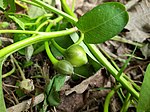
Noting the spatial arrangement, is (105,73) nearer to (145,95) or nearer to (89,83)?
(89,83)

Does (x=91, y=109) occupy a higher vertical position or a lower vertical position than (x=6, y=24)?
lower

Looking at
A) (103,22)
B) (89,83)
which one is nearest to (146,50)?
(89,83)

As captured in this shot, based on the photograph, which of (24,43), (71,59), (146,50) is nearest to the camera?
(24,43)

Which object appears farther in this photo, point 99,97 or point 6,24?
point 6,24

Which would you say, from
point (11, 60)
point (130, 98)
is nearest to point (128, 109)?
point (130, 98)

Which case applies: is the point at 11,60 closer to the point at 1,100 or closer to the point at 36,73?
the point at 36,73

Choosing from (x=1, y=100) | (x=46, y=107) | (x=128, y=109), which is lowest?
(x=128, y=109)

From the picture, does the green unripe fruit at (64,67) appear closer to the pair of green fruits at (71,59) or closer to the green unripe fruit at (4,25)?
the pair of green fruits at (71,59)
